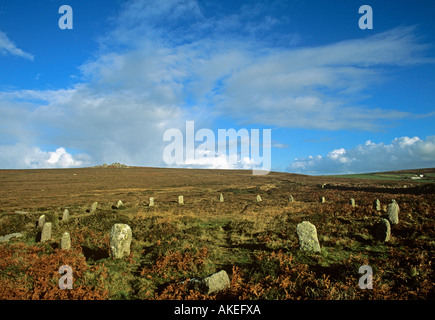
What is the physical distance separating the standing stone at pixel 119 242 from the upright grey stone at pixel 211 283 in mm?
4857

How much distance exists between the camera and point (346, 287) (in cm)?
675

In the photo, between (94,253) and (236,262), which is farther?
(94,253)

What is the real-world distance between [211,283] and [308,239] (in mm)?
5732

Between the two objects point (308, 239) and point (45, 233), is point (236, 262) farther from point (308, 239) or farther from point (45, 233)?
point (45, 233)

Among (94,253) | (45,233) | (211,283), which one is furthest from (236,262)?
(45,233)

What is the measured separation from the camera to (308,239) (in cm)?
1055

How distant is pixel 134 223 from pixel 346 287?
1427 centimetres

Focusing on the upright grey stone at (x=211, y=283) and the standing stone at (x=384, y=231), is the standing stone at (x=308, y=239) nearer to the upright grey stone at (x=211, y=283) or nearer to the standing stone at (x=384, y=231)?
the standing stone at (x=384, y=231)

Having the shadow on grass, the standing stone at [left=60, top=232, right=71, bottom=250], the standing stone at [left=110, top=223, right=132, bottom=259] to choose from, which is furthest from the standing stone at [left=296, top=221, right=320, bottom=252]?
the standing stone at [left=60, top=232, right=71, bottom=250]

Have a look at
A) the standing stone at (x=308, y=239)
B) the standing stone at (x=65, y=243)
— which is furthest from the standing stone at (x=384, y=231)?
the standing stone at (x=65, y=243)

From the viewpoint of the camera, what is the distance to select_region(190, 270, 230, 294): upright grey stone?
6.99 meters

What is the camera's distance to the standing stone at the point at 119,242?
1040 cm
